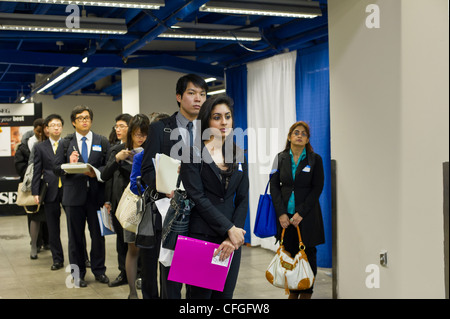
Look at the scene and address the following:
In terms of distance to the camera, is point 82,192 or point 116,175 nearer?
point 116,175

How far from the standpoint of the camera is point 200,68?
868 cm

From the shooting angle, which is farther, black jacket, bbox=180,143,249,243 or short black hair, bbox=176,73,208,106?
short black hair, bbox=176,73,208,106

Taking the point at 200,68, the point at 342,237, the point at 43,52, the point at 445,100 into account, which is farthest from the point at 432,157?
the point at 43,52

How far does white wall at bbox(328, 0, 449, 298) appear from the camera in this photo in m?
2.66

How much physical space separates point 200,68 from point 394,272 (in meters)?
6.25

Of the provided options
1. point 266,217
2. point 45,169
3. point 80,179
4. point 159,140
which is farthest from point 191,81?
point 45,169

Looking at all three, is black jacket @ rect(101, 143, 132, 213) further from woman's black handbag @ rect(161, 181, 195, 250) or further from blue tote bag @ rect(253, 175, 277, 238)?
woman's black handbag @ rect(161, 181, 195, 250)

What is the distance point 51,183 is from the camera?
606 cm

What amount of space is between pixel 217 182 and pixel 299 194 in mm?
1928

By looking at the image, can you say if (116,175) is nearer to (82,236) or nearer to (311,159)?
(82,236)

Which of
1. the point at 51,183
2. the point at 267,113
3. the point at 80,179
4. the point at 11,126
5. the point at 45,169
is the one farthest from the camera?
the point at 11,126

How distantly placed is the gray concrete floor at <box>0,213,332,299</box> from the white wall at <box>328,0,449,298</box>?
185 cm

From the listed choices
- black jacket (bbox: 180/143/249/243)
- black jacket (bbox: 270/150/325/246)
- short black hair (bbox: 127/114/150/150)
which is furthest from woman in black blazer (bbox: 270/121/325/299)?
black jacket (bbox: 180/143/249/243)

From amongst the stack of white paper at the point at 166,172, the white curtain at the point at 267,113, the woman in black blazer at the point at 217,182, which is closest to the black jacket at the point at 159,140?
the stack of white paper at the point at 166,172
